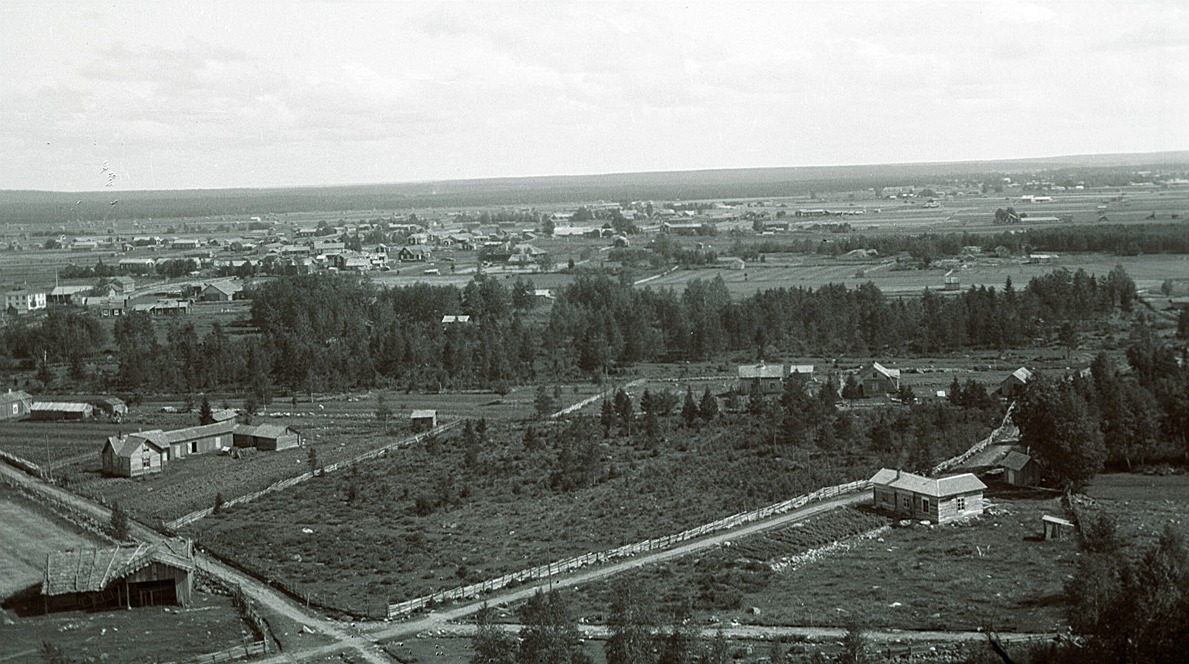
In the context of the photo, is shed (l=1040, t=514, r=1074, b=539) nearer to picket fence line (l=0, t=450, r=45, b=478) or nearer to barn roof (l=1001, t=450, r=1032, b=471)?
barn roof (l=1001, t=450, r=1032, b=471)

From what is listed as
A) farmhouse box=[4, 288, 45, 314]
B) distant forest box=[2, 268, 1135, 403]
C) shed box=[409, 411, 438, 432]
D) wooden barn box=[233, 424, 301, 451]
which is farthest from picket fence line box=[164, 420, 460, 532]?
farmhouse box=[4, 288, 45, 314]

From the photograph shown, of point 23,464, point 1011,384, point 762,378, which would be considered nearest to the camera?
point 23,464

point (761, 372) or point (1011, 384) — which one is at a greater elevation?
point (761, 372)

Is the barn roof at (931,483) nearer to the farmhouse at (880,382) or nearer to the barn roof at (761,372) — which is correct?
the farmhouse at (880,382)

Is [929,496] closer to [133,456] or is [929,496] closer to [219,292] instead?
[133,456]

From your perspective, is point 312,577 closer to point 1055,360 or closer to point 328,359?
point 328,359

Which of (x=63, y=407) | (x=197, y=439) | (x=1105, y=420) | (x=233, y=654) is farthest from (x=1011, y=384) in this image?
(x=63, y=407)

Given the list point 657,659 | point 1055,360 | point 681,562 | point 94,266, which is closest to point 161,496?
point 681,562
